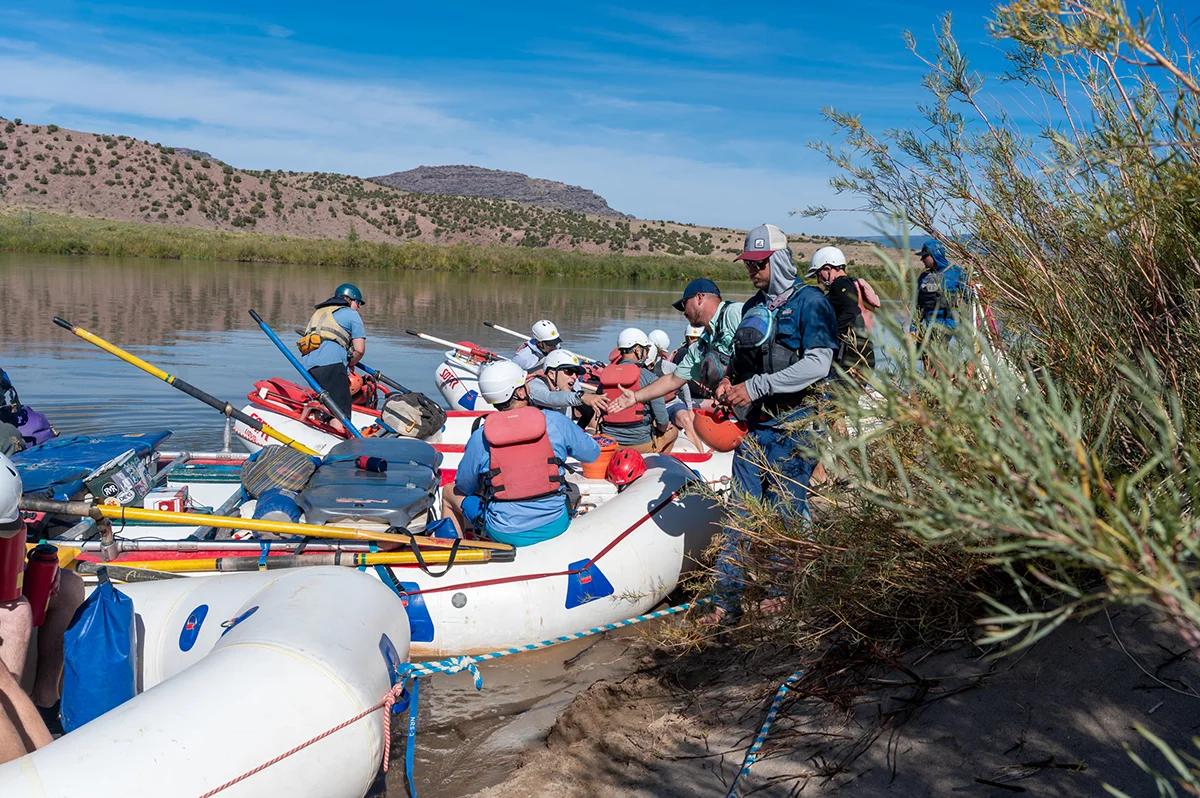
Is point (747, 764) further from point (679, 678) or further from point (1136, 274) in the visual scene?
point (1136, 274)

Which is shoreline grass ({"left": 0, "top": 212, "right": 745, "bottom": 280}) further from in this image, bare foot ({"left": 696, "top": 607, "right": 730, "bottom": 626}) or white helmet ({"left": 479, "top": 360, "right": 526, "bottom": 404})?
bare foot ({"left": 696, "top": 607, "right": 730, "bottom": 626})

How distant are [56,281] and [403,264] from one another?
A: 18917 millimetres

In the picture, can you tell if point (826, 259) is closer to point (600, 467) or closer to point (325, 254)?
point (600, 467)

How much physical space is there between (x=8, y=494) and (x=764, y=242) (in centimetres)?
361

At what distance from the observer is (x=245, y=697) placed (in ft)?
10.0

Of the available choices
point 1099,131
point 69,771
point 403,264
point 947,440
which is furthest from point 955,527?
point 403,264

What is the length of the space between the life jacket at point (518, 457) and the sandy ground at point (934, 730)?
1.82 meters

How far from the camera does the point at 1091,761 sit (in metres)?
2.70

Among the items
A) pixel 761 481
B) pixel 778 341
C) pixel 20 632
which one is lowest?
pixel 20 632

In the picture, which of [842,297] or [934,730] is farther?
[842,297]

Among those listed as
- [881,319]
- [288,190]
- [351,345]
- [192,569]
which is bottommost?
[192,569]

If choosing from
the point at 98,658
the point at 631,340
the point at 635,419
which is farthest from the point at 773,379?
the point at 631,340

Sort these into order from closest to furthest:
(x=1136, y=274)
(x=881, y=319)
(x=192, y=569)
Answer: (x=881, y=319) → (x=1136, y=274) → (x=192, y=569)

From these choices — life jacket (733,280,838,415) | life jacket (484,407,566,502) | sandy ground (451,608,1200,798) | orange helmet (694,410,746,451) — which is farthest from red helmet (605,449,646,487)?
sandy ground (451,608,1200,798)
